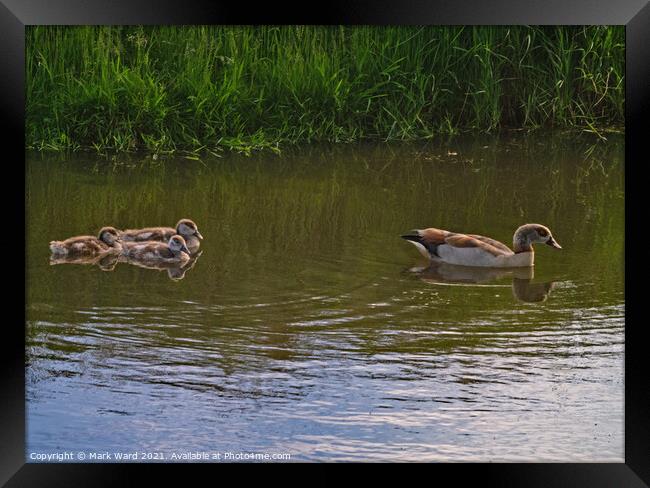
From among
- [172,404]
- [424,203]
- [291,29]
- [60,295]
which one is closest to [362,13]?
[172,404]

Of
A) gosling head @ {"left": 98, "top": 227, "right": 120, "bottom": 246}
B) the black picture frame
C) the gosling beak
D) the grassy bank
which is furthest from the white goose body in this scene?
the black picture frame

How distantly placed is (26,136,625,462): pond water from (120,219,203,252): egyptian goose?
0.53 ft

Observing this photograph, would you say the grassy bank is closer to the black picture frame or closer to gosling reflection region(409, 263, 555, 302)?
gosling reflection region(409, 263, 555, 302)

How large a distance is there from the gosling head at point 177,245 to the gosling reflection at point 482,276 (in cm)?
125

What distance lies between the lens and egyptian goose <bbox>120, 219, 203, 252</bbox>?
7598 millimetres

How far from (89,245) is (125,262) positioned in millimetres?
243

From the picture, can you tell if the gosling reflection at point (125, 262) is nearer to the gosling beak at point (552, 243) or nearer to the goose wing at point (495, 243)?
the goose wing at point (495, 243)

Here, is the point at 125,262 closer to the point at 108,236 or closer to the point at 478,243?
the point at 108,236

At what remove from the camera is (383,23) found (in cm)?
440

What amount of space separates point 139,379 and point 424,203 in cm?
348

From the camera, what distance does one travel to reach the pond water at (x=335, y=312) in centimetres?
467

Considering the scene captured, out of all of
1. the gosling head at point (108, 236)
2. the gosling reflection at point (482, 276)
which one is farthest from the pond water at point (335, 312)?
the gosling head at point (108, 236)

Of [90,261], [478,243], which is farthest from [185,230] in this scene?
[478,243]

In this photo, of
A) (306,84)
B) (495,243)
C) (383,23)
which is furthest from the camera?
(306,84)
